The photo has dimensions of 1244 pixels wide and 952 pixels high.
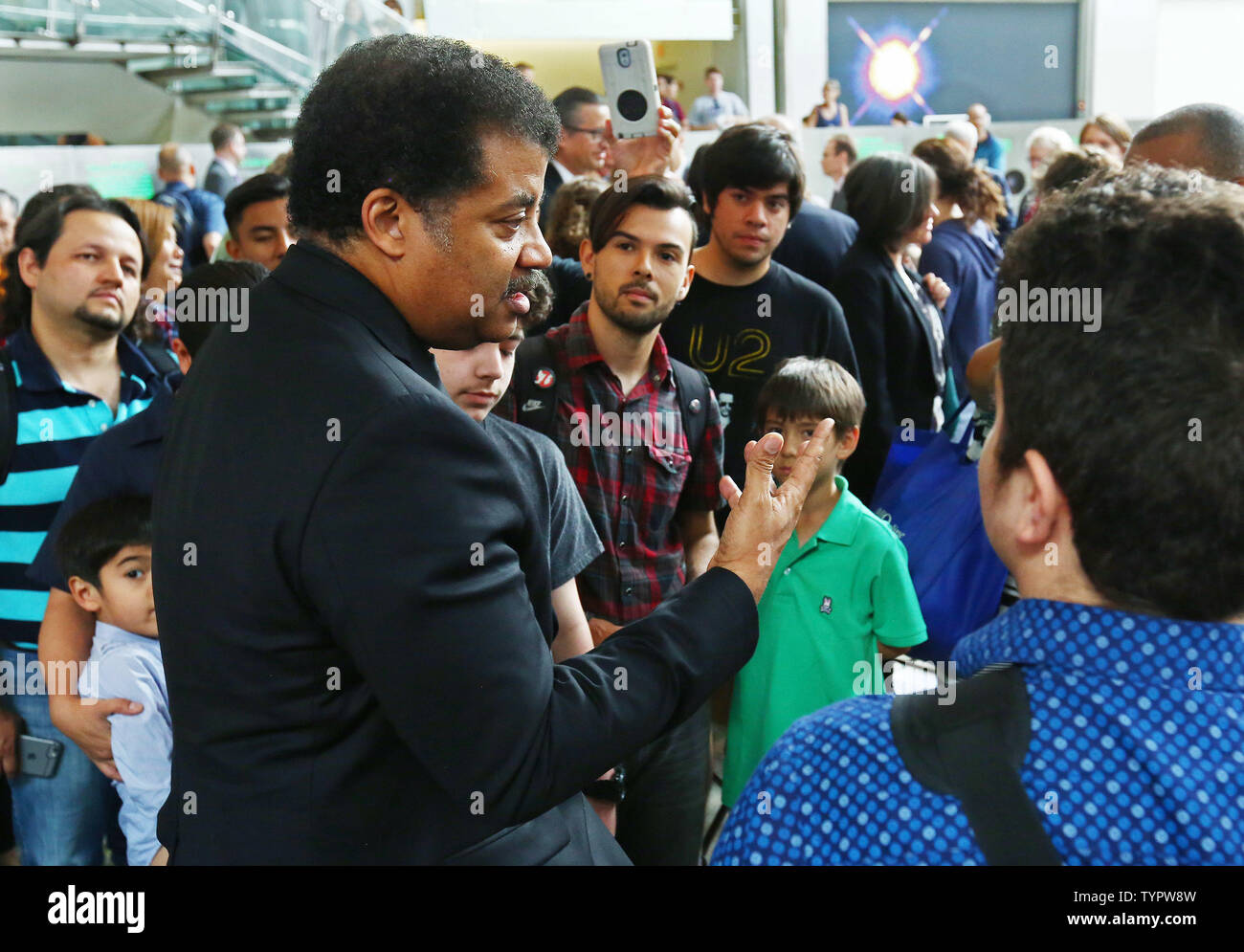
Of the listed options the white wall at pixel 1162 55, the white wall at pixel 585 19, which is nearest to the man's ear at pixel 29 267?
the white wall at pixel 585 19

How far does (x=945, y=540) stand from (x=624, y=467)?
2.45ft

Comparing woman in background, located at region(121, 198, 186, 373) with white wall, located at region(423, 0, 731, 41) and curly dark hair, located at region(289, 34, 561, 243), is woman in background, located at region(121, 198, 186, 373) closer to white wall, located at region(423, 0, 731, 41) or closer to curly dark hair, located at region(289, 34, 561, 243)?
curly dark hair, located at region(289, 34, 561, 243)

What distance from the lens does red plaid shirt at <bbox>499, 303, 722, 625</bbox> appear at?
7.20 ft

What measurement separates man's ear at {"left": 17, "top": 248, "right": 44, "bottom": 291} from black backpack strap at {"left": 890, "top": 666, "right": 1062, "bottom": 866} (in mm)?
2252

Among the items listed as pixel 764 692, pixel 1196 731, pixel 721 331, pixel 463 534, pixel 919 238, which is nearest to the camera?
pixel 1196 731

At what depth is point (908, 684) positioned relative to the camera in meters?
2.97

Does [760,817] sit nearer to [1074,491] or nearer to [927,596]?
[1074,491]

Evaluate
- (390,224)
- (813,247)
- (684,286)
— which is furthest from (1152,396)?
(813,247)

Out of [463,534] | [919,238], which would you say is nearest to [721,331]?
[919,238]

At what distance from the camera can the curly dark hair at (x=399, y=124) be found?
1.07m

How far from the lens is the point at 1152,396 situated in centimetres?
72

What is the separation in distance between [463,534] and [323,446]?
149 mm

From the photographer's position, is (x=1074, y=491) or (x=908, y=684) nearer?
(x=1074, y=491)
